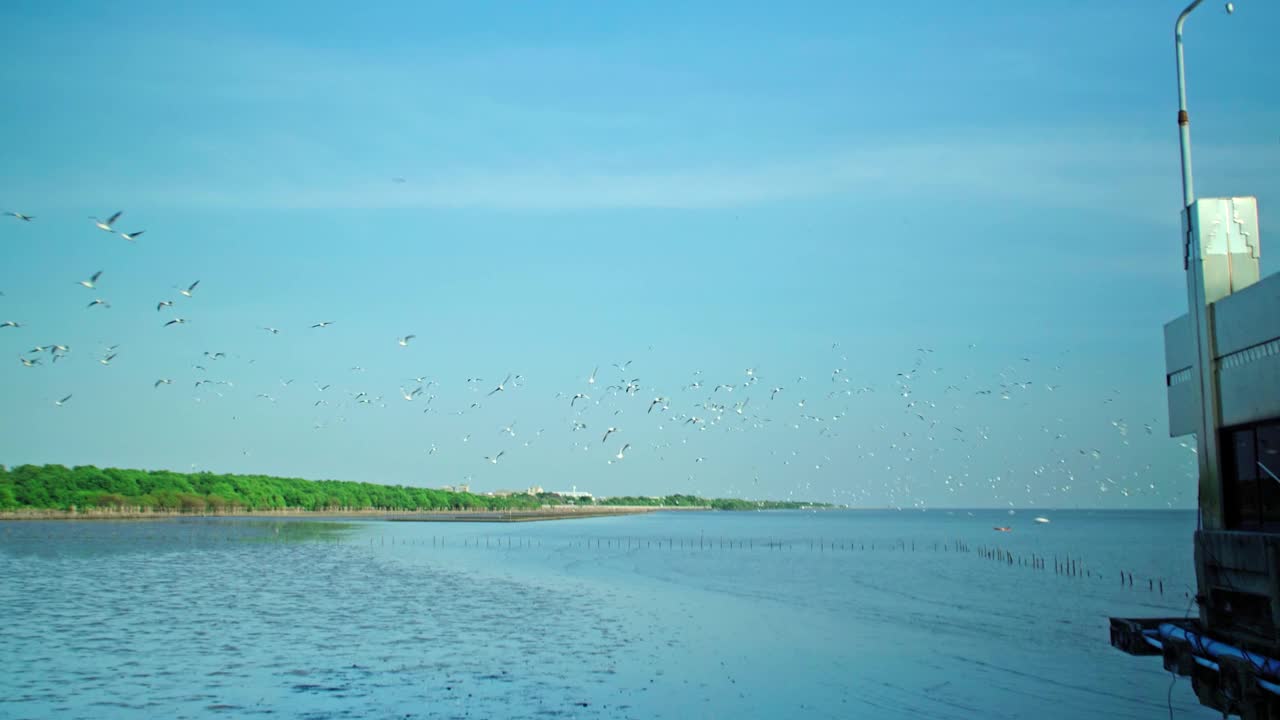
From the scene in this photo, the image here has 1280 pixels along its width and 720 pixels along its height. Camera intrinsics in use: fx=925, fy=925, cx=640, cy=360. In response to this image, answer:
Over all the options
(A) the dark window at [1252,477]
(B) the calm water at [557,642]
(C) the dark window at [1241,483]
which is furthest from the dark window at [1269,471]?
(B) the calm water at [557,642]

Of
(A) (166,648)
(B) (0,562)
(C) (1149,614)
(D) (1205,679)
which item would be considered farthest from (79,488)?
(D) (1205,679)

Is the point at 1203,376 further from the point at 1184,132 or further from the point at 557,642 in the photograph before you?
the point at 557,642

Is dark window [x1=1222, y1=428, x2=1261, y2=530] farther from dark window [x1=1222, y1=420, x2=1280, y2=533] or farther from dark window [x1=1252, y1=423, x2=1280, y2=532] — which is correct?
dark window [x1=1252, y1=423, x2=1280, y2=532]

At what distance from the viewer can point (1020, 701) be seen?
24484 mm

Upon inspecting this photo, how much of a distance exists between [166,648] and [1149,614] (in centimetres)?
4164

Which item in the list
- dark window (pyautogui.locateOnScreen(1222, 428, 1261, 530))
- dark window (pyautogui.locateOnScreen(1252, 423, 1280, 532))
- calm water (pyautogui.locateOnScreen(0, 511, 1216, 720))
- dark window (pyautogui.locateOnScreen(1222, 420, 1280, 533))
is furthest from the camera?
calm water (pyautogui.locateOnScreen(0, 511, 1216, 720))

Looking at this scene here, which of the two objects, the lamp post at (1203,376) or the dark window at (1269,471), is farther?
the lamp post at (1203,376)

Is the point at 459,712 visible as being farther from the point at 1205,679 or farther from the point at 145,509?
the point at 145,509

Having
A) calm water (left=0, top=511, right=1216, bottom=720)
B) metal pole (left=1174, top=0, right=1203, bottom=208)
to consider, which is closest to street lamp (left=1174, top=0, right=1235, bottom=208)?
metal pole (left=1174, top=0, right=1203, bottom=208)

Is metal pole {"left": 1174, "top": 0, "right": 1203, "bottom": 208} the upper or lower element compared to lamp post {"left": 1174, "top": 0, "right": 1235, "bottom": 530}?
upper

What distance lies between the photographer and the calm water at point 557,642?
22.9 metres

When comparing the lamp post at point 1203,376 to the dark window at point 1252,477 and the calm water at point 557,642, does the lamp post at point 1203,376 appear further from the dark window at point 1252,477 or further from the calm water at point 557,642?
the calm water at point 557,642

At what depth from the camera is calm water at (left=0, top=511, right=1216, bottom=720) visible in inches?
901

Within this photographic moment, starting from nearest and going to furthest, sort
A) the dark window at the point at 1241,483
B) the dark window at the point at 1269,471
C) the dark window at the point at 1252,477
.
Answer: the dark window at the point at 1269,471
the dark window at the point at 1252,477
the dark window at the point at 1241,483
